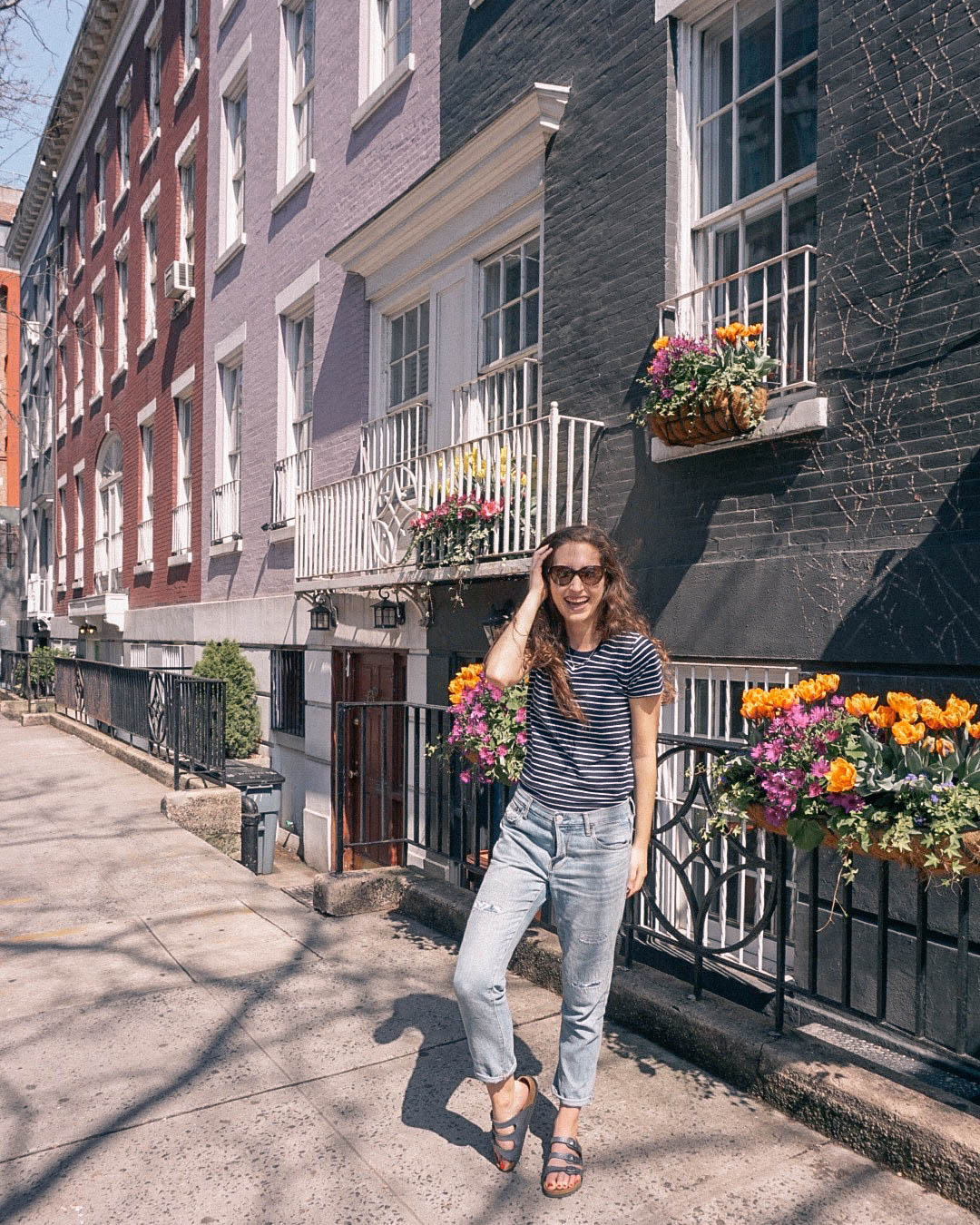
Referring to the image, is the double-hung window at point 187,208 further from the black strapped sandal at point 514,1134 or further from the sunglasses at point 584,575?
the black strapped sandal at point 514,1134

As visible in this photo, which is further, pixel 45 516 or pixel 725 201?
pixel 45 516

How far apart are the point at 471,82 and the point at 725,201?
3326 millimetres

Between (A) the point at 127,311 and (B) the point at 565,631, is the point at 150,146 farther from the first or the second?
(B) the point at 565,631

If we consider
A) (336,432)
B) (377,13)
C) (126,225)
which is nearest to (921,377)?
(336,432)

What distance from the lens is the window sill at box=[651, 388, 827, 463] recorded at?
18.2ft

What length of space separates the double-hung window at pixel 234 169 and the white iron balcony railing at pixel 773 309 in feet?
31.2

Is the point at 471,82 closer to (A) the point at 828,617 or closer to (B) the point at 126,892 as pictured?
(A) the point at 828,617

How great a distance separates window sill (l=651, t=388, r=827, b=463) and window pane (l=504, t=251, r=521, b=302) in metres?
3.23

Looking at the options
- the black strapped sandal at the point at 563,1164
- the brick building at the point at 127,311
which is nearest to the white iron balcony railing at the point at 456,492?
the black strapped sandal at the point at 563,1164

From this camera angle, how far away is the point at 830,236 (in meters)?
5.58

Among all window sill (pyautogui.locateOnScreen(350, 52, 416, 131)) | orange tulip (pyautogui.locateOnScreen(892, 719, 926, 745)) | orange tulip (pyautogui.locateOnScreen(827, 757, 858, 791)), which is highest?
window sill (pyautogui.locateOnScreen(350, 52, 416, 131))

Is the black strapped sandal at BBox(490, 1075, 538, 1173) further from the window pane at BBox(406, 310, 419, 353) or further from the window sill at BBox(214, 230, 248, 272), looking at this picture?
the window sill at BBox(214, 230, 248, 272)

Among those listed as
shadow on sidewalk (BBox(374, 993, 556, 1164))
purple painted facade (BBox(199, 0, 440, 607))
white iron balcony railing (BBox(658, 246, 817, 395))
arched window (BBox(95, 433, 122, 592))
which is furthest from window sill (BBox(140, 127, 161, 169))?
shadow on sidewalk (BBox(374, 993, 556, 1164))

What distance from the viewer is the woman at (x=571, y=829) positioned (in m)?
3.18
